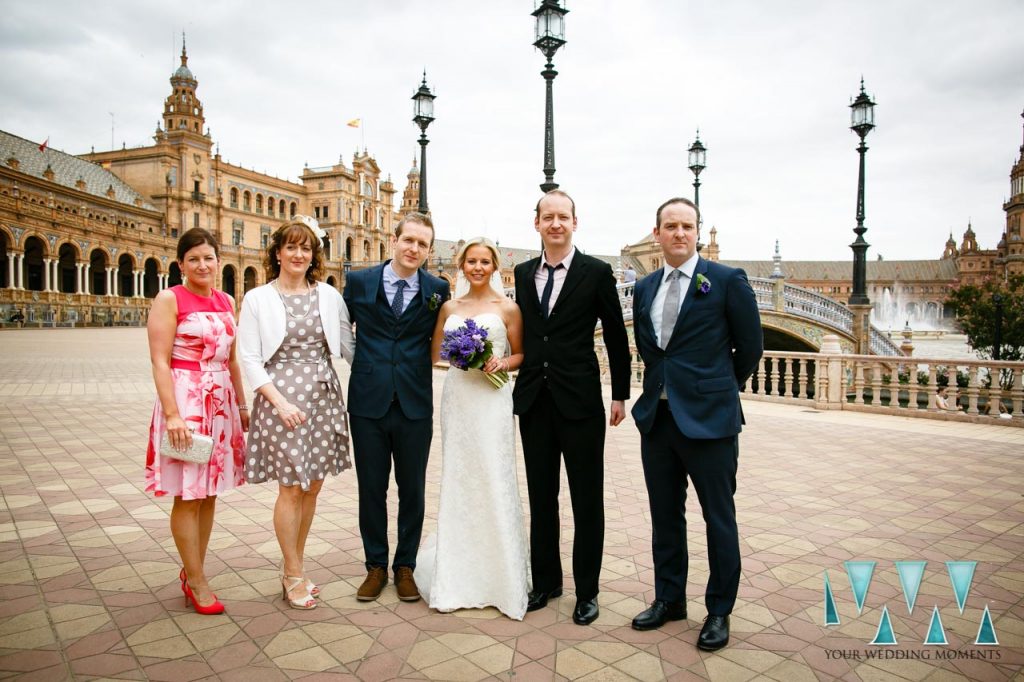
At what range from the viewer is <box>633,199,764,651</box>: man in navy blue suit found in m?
3.36

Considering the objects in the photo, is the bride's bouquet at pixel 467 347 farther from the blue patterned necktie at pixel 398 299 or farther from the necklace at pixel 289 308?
the necklace at pixel 289 308

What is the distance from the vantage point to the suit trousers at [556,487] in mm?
3668

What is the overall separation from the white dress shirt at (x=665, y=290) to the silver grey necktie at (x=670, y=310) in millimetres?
16

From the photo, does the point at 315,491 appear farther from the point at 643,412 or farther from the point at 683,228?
the point at 683,228

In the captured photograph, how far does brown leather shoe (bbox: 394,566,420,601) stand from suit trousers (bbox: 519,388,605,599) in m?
0.73

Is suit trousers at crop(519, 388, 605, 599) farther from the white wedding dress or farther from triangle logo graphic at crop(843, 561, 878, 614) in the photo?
triangle logo graphic at crop(843, 561, 878, 614)

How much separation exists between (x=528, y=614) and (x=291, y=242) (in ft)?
8.46

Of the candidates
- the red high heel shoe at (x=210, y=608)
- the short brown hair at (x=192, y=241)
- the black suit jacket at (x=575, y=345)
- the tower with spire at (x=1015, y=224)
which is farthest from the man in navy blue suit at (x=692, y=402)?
the tower with spire at (x=1015, y=224)

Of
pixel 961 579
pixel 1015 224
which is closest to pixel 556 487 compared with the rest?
pixel 961 579

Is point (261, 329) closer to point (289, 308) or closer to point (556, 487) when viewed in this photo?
point (289, 308)

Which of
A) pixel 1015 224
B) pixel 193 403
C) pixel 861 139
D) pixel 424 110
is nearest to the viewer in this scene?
pixel 193 403

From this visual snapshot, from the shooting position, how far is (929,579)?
13.3ft

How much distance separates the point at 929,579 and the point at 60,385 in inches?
609

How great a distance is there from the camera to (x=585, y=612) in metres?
3.55
